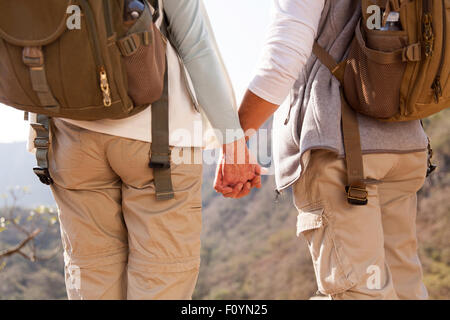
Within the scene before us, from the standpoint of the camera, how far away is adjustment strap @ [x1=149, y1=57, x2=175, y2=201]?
1464mm

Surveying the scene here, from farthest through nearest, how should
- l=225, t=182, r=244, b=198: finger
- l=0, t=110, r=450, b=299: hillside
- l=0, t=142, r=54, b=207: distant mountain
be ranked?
l=0, t=110, r=450, b=299: hillside
l=0, t=142, r=54, b=207: distant mountain
l=225, t=182, r=244, b=198: finger

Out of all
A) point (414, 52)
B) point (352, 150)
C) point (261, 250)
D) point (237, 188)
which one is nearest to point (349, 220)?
point (352, 150)

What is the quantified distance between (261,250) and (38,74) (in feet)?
57.3

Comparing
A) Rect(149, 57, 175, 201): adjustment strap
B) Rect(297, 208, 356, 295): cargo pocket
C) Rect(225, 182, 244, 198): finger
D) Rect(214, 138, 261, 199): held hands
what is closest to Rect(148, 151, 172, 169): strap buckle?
Rect(149, 57, 175, 201): adjustment strap

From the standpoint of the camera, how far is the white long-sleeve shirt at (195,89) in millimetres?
1463

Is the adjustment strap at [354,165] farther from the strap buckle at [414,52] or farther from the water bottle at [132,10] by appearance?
the water bottle at [132,10]

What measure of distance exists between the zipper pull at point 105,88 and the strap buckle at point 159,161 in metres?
0.21

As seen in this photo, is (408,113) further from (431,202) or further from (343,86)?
(431,202)

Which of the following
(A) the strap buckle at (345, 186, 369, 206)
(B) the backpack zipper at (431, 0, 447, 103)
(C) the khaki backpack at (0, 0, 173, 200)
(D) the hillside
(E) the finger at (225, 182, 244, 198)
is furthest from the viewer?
(D) the hillside

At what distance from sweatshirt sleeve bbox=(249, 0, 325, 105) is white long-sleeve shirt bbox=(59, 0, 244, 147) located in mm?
141

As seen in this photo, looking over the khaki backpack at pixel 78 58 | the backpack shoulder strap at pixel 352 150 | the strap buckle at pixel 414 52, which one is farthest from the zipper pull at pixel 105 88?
the strap buckle at pixel 414 52

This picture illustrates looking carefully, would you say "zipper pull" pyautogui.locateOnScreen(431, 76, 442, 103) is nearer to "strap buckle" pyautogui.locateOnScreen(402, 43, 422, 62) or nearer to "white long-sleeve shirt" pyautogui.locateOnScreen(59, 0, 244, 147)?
"strap buckle" pyautogui.locateOnScreen(402, 43, 422, 62)

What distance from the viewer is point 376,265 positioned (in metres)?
1.54

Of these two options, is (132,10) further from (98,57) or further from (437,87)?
(437,87)
